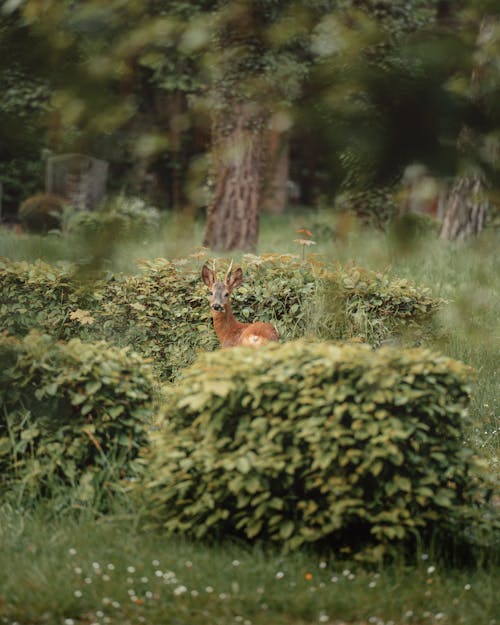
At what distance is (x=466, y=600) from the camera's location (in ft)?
12.0

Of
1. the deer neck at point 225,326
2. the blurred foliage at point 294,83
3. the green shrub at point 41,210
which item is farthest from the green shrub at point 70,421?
the green shrub at point 41,210

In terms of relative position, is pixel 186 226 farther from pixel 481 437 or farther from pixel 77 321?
pixel 77 321

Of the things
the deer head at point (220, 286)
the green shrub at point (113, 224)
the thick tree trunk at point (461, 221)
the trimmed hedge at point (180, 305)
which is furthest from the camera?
the thick tree trunk at point (461, 221)

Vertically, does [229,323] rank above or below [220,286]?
below

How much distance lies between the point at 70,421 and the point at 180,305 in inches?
122

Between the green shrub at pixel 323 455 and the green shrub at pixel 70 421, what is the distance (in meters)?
0.31

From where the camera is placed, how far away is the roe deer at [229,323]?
20.2 feet

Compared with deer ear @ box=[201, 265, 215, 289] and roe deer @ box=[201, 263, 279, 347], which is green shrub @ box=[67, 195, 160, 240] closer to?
roe deer @ box=[201, 263, 279, 347]

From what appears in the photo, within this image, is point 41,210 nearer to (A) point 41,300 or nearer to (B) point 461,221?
(B) point 461,221

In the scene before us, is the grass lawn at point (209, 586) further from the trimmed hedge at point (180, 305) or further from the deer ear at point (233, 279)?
the trimmed hedge at point (180, 305)

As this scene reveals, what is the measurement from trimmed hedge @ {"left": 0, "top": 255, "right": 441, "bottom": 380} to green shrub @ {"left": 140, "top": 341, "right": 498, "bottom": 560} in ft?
9.75

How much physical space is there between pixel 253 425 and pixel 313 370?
36 centimetres

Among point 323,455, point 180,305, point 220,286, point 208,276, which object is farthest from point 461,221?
point 323,455

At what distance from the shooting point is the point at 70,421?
4.50 metres
